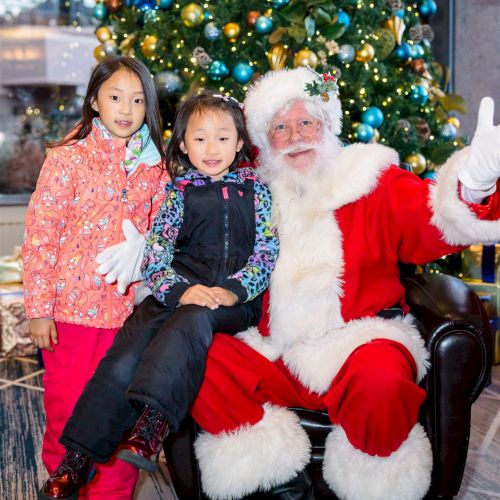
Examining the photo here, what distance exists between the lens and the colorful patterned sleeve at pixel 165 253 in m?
2.00

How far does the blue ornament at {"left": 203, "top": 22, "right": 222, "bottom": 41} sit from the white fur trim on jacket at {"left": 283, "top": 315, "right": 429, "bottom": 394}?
1885 millimetres

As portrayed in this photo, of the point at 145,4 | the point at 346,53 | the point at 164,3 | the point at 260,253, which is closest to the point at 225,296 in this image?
the point at 260,253

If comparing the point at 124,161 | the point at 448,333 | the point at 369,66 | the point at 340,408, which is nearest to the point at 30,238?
the point at 124,161

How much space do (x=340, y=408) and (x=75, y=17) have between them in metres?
4.87

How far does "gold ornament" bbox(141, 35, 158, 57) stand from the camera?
346 centimetres

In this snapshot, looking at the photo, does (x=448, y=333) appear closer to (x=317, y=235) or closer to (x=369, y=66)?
(x=317, y=235)

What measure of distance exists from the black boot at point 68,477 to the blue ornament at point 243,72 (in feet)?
6.86

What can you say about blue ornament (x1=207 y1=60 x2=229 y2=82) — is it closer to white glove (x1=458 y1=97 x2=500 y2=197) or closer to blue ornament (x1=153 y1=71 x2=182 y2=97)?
blue ornament (x1=153 y1=71 x2=182 y2=97)

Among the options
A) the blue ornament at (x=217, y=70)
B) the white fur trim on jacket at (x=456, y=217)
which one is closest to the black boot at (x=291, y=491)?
the white fur trim on jacket at (x=456, y=217)

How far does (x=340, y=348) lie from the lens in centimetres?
199

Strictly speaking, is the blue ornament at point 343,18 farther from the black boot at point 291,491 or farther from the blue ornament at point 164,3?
the black boot at point 291,491

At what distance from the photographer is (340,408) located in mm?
1841

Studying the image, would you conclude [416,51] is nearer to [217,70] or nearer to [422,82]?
[422,82]

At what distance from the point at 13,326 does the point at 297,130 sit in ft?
8.33
